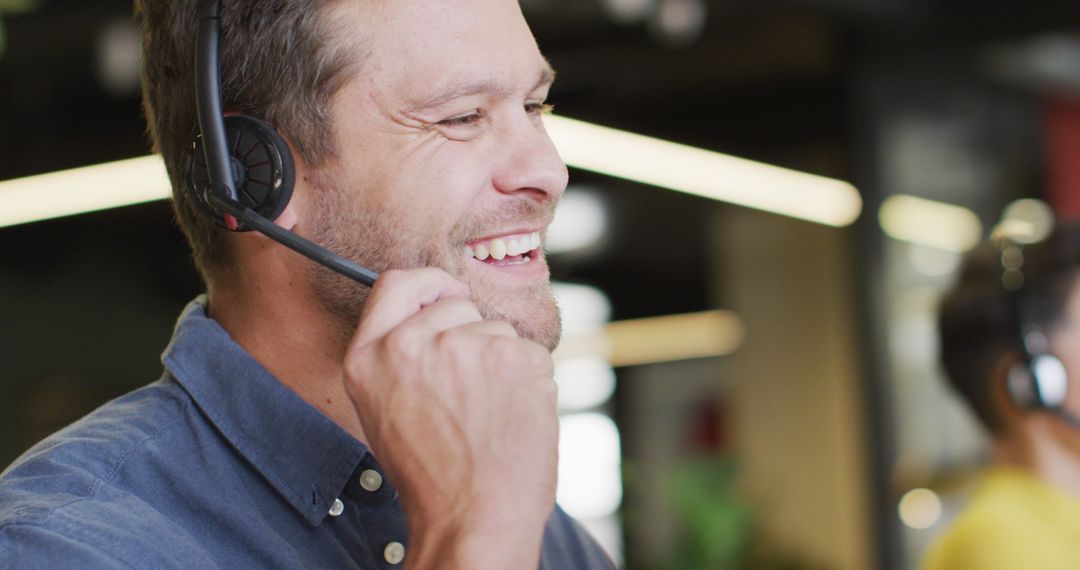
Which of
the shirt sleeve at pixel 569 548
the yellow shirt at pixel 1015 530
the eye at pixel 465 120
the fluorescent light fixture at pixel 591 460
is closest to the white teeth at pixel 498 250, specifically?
the eye at pixel 465 120

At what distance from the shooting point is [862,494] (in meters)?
5.71

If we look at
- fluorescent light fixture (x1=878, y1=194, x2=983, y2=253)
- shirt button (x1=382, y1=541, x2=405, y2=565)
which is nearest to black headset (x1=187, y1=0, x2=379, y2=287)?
shirt button (x1=382, y1=541, x2=405, y2=565)

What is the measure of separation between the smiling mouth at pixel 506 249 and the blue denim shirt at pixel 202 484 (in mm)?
220

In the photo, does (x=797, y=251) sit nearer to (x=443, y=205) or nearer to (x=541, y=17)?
(x=541, y=17)

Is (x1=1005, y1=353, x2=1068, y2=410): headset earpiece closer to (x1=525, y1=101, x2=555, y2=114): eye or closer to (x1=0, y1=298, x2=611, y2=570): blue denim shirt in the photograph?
(x1=525, y1=101, x2=555, y2=114): eye

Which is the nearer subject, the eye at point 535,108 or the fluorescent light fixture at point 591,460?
the eye at point 535,108

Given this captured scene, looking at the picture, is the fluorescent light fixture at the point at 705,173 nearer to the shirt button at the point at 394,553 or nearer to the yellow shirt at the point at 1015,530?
the yellow shirt at the point at 1015,530

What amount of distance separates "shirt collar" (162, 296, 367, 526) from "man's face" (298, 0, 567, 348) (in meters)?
0.11

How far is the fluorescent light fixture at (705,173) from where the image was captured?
5691 millimetres

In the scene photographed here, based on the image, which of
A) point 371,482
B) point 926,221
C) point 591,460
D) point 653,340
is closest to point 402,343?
point 371,482

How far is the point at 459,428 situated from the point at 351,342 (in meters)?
0.13

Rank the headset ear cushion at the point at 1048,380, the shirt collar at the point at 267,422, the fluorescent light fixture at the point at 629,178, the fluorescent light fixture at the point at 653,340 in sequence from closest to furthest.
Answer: the shirt collar at the point at 267,422 → the headset ear cushion at the point at 1048,380 → the fluorescent light fixture at the point at 629,178 → the fluorescent light fixture at the point at 653,340

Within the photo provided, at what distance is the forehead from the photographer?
123 cm

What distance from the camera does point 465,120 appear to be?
125 cm
